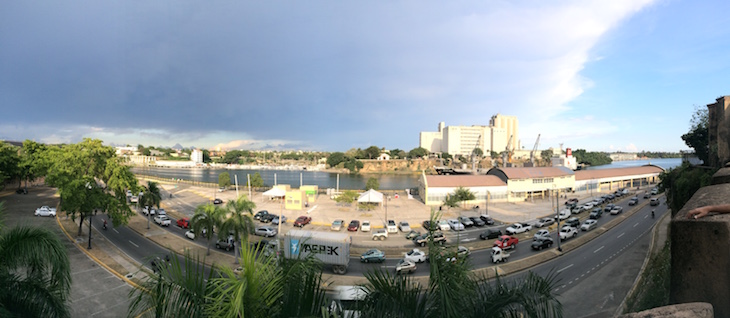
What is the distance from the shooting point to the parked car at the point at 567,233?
66.1ft

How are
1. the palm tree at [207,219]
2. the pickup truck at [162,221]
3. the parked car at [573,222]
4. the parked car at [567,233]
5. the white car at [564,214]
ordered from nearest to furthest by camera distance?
Result: the palm tree at [207,219]
the parked car at [567,233]
the pickup truck at [162,221]
the parked car at [573,222]
the white car at [564,214]

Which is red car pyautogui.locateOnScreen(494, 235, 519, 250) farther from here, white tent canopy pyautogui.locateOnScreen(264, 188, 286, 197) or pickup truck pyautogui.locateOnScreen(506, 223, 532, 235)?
white tent canopy pyautogui.locateOnScreen(264, 188, 286, 197)

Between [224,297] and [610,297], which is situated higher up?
[224,297]

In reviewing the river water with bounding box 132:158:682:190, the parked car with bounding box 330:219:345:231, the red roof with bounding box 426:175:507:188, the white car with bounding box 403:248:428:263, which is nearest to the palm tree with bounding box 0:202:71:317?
the white car with bounding box 403:248:428:263

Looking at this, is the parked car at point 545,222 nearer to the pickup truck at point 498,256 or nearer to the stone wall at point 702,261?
the pickup truck at point 498,256

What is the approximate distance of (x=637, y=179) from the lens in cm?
5112

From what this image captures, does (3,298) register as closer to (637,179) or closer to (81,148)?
(81,148)

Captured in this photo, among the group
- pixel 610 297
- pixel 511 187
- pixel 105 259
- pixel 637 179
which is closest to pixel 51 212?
pixel 105 259

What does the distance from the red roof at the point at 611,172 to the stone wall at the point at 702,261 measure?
49.7 metres

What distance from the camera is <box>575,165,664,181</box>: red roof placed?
4528 centimetres

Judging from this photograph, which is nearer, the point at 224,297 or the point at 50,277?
the point at 224,297

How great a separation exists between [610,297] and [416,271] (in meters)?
7.65

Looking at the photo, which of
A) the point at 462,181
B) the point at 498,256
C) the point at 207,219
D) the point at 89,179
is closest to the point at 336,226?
the point at 207,219

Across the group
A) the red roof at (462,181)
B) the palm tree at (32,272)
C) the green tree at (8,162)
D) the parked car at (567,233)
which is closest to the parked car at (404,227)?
the parked car at (567,233)
